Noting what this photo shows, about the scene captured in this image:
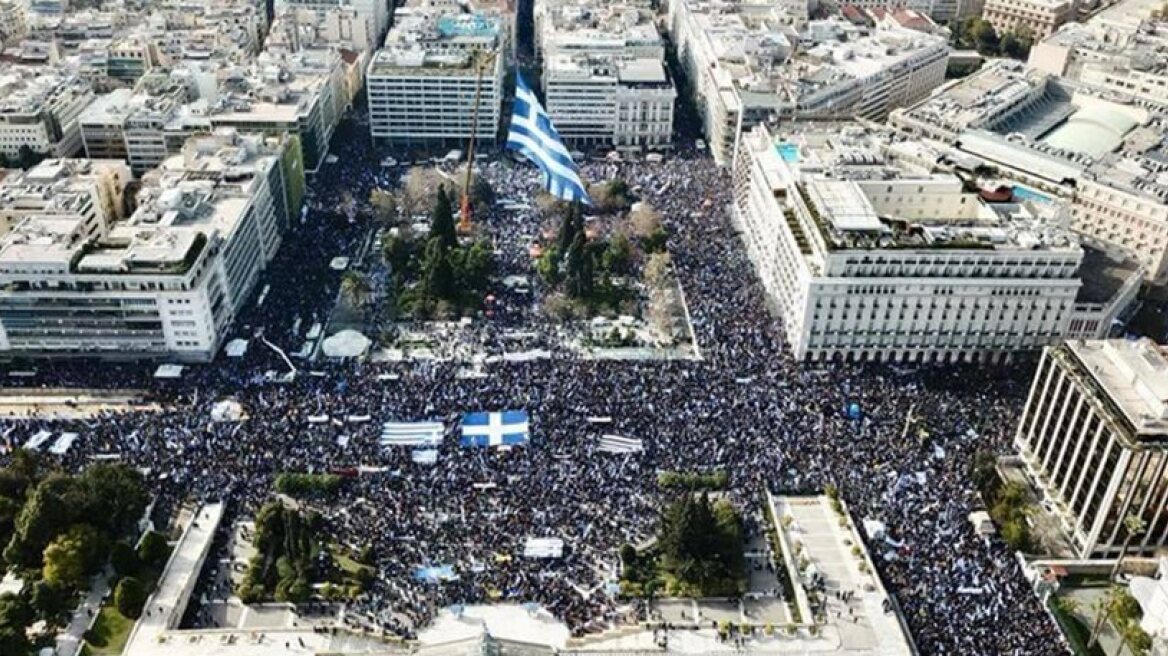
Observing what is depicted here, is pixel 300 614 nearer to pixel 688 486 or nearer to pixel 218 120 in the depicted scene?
pixel 688 486

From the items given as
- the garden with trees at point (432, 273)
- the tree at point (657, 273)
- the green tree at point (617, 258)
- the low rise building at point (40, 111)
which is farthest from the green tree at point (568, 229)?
the low rise building at point (40, 111)

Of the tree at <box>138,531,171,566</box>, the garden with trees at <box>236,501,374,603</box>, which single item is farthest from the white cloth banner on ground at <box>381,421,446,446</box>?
the tree at <box>138,531,171,566</box>

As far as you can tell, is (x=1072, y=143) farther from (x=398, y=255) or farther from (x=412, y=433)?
(x=412, y=433)

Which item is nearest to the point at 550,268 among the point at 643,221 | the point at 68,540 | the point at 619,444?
the point at 643,221

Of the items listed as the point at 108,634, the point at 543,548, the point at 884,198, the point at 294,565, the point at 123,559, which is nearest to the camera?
the point at 108,634

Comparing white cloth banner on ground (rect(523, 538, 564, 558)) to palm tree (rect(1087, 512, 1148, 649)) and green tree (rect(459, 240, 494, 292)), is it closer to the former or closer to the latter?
palm tree (rect(1087, 512, 1148, 649))
